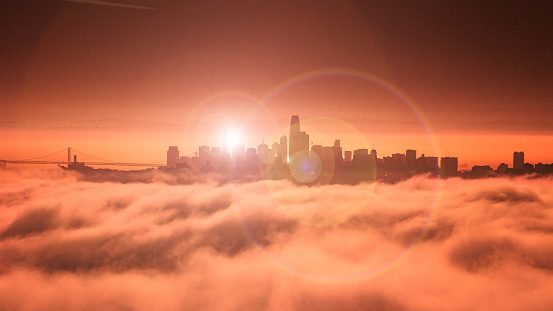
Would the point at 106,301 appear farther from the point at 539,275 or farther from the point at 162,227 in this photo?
the point at 539,275

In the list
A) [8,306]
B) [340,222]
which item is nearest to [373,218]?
[340,222]

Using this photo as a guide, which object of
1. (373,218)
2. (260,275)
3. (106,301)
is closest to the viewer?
(106,301)

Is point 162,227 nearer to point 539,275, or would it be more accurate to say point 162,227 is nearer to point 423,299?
point 423,299

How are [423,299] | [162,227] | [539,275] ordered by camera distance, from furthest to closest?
[162,227] → [423,299] → [539,275]

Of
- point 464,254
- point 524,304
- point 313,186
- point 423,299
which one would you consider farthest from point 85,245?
point 524,304

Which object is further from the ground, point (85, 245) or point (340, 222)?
point (340, 222)

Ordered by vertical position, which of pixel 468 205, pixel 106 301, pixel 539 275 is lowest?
pixel 106 301

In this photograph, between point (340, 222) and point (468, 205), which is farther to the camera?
point (340, 222)
